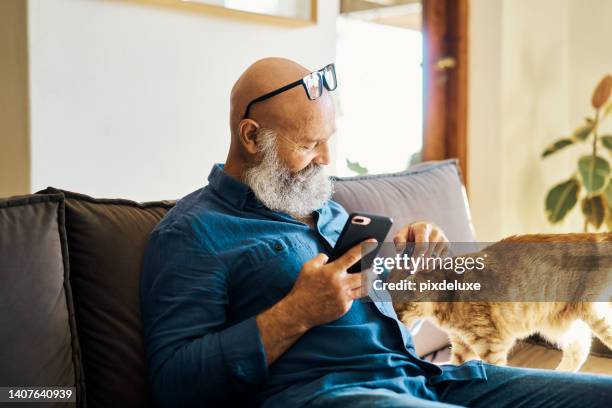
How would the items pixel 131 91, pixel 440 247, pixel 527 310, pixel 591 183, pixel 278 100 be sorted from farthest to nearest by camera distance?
pixel 591 183
pixel 131 91
pixel 527 310
pixel 440 247
pixel 278 100

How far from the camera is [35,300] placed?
1219mm

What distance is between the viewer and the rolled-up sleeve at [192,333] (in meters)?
1.20

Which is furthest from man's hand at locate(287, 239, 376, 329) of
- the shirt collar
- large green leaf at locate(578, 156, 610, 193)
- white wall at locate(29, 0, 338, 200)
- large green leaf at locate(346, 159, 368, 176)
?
large green leaf at locate(578, 156, 610, 193)

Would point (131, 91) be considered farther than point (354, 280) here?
Yes

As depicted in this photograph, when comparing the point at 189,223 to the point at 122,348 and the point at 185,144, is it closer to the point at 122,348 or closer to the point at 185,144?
the point at 122,348

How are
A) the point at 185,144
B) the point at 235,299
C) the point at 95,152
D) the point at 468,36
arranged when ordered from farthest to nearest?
the point at 468,36
the point at 185,144
the point at 95,152
the point at 235,299

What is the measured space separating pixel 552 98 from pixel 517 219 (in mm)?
673

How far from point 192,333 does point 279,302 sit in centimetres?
16

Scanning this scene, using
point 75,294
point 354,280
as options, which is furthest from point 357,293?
point 75,294

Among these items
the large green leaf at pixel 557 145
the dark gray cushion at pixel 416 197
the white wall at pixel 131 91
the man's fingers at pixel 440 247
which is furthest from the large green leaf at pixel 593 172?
the man's fingers at pixel 440 247

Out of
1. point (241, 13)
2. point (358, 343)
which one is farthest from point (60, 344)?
point (241, 13)

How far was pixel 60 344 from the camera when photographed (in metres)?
1.24

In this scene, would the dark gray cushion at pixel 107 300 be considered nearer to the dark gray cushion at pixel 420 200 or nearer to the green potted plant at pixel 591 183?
A: the dark gray cushion at pixel 420 200

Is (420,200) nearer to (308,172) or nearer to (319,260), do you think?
(308,172)
